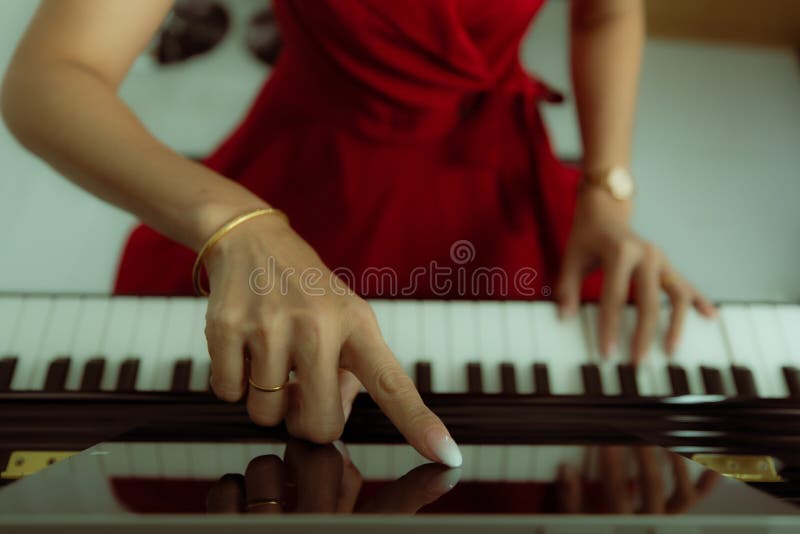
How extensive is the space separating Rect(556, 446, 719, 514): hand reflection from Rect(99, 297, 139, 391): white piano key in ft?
1.15

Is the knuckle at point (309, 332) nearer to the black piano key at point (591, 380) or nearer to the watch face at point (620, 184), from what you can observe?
the black piano key at point (591, 380)

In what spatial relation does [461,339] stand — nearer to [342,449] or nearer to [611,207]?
[342,449]

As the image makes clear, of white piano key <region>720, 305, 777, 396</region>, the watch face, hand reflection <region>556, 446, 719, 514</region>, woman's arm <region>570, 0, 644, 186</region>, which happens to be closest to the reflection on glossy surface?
hand reflection <region>556, 446, 719, 514</region>

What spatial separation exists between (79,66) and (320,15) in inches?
11.0

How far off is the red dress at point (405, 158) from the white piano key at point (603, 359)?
131mm

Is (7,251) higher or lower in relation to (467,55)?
lower

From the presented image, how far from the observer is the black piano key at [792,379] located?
44 cm

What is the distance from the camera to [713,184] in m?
0.85

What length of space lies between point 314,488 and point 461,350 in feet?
0.77

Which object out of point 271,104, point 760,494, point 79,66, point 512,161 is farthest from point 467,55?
point 760,494

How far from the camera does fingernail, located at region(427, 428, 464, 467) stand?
28cm

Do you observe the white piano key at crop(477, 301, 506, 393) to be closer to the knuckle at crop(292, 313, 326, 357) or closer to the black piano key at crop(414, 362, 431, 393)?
the black piano key at crop(414, 362, 431, 393)

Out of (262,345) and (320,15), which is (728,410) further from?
(320,15)

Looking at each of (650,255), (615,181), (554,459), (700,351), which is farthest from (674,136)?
(554,459)
